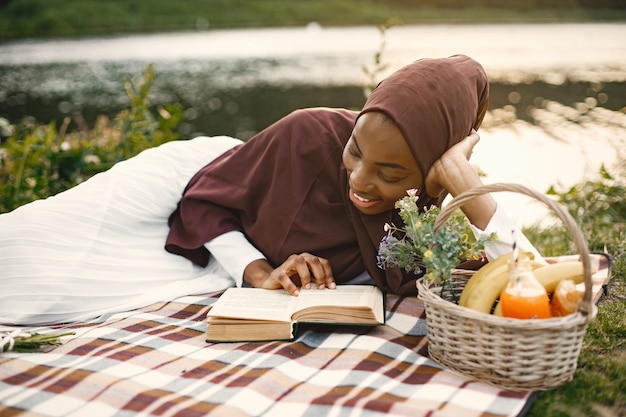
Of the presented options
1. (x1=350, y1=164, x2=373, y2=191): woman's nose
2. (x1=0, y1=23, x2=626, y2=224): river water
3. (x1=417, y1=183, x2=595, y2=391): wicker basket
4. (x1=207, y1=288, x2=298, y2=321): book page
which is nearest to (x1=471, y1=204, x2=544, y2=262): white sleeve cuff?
(x1=417, y1=183, x2=595, y2=391): wicker basket

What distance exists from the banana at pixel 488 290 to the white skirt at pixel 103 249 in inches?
61.6

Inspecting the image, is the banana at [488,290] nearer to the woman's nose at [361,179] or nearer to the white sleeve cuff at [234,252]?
the woman's nose at [361,179]

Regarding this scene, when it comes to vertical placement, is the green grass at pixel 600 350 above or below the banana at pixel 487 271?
below

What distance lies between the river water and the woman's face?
2.48 metres

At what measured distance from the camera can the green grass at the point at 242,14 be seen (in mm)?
39281

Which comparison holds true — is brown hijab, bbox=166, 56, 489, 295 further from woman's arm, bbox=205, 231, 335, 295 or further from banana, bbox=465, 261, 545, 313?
banana, bbox=465, 261, 545, 313

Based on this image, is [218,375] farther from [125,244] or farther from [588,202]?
[588,202]

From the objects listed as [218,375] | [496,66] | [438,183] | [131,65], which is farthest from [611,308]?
[131,65]

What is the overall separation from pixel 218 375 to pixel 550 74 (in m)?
16.3

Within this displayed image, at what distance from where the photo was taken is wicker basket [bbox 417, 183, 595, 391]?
2.23 m

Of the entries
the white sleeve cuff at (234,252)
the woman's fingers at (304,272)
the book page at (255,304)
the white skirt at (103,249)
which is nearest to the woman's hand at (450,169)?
the woman's fingers at (304,272)

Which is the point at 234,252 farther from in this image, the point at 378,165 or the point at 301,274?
the point at 378,165

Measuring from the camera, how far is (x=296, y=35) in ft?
128

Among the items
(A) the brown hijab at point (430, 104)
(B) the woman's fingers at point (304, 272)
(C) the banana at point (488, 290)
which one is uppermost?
(A) the brown hijab at point (430, 104)
